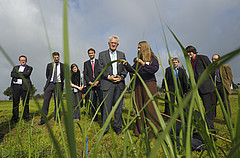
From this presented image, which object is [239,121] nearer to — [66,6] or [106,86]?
[66,6]

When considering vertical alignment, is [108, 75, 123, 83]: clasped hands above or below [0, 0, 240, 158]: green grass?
above

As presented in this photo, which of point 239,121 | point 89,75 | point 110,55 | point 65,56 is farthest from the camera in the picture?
point 89,75

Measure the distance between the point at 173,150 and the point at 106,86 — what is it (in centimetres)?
292

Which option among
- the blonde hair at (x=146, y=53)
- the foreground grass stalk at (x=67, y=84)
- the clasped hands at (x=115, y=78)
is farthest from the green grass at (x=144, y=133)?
the clasped hands at (x=115, y=78)

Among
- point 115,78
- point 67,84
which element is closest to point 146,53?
point 115,78

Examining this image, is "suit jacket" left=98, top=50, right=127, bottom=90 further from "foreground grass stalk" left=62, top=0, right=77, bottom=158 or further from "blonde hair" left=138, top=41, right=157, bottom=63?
"foreground grass stalk" left=62, top=0, right=77, bottom=158

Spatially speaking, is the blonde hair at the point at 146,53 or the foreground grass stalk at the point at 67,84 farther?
the blonde hair at the point at 146,53

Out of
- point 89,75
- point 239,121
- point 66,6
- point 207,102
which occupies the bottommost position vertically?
point 207,102

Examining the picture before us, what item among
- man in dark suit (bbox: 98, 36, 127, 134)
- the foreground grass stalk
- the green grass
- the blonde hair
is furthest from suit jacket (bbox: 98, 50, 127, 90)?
the foreground grass stalk

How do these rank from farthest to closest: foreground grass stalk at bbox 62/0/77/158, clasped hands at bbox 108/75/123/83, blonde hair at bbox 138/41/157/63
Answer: clasped hands at bbox 108/75/123/83, blonde hair at bbox 138/41/157/63, foreground grass stalk at bbox 62/0/77/158

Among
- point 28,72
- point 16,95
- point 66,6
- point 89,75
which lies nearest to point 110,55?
point 89,75

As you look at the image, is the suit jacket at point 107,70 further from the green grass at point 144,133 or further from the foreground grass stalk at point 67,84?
the foreground grass stalk at point 67,84

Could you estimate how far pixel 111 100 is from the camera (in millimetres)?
3436

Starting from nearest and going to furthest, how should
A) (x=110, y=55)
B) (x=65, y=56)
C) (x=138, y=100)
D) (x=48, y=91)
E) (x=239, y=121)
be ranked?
1. (x=65, y=56)
2. (x=239, y=121)
3. (x=138, y=100)
4. (x=110, y=55)
5. (x=48, y=91)
